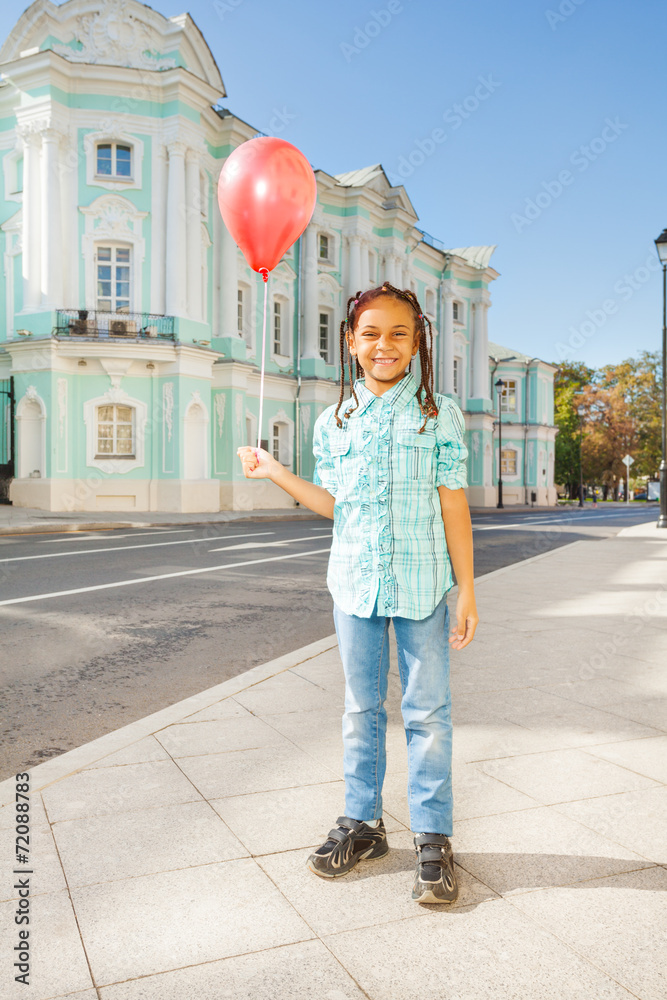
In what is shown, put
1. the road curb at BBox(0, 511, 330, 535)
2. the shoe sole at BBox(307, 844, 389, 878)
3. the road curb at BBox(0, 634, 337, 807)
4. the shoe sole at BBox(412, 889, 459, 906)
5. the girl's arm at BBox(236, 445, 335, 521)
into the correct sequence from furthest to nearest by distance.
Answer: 1. the road curb at BBox(0, 511, 330, 535)
2. the road curb at BBox(0, 634, 337, 807)
3. the girl's arm at BBox(236, 445, 335, 521)
4. the shoe sole at BBox(307, 844, 389, 878)
5. the shoe sole at BBox(412, 889, 459, 906)

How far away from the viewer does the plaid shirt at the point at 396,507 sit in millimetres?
2533

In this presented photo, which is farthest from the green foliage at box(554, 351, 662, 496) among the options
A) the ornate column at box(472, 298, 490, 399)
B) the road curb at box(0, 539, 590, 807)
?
the road curb at box(0, 539, 590, 807)

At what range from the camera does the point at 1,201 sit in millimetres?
26844

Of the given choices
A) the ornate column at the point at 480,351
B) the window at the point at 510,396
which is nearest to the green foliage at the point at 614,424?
the window at the point at 510,396

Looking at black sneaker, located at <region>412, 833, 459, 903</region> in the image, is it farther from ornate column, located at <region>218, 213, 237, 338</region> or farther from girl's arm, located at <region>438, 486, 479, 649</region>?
ornate column, located at <region>218, 213, 237, 338</region>

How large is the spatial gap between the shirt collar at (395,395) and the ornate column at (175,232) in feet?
78.6

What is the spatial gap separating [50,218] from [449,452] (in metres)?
25.5

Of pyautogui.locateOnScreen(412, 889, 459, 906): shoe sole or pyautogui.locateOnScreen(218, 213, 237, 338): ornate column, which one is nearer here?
pyautogui.locateOnScreen(412, 889, 459, 906): shoe sole

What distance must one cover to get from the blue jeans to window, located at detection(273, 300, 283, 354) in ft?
104

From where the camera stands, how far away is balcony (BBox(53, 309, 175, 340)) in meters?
24.5

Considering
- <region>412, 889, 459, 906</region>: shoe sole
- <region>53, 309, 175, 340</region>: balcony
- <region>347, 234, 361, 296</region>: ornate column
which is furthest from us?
<region>347, 234, 361, 296</region>: ornate column

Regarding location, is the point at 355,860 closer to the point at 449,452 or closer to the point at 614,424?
the point at 449,452

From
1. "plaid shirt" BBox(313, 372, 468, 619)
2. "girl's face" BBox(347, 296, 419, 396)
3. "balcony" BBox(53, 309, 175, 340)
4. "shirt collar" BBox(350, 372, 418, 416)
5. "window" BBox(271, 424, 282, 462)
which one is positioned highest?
"balcony" BBox(53, 309, 175, 340)

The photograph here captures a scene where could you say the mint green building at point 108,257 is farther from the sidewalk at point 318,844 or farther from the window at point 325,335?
the sidewalk at point 318,844
